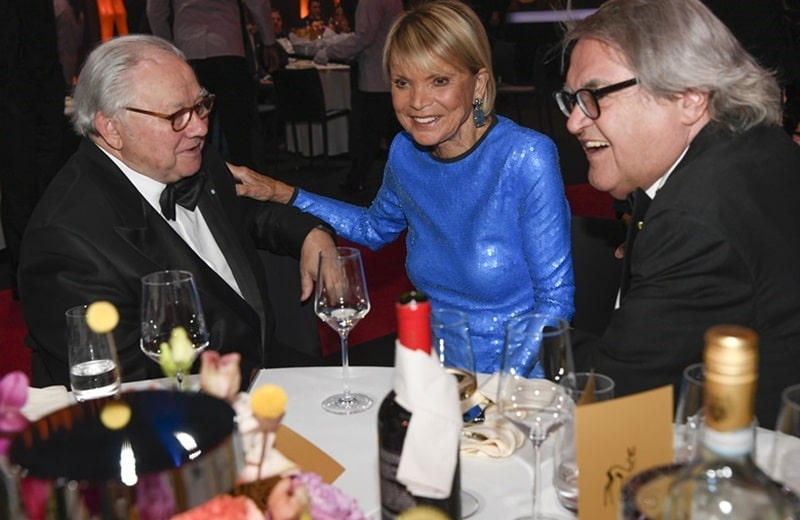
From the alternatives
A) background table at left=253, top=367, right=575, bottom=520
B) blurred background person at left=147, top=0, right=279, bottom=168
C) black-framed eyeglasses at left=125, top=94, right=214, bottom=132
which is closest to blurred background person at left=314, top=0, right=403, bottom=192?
blurred background person at left=147, top=0, right=279, bottom=168

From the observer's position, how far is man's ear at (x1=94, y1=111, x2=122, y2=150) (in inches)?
94.9

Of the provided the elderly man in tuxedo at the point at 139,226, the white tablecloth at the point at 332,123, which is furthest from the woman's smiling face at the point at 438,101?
the white tablecloth at the point at 332,123

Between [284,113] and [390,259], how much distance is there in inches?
124

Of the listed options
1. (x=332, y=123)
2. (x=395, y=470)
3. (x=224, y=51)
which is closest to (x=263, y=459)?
(x=395, y=470)

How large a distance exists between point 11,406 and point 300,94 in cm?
768

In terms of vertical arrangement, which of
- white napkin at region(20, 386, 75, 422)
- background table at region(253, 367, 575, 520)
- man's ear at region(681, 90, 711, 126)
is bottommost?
background table at region(253, 367, 575, 520)

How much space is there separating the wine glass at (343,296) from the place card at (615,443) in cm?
68

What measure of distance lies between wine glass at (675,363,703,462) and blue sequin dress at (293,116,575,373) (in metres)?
1.24

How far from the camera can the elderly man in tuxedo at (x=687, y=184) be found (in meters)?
1.70

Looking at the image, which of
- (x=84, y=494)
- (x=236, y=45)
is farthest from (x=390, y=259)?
(x=84, y=494)

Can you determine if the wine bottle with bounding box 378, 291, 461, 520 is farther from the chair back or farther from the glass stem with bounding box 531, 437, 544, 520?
the chair back

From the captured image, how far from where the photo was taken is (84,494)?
2.50 ft

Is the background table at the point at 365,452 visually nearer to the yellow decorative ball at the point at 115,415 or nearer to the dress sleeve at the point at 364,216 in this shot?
the yellow decorative ball at the point at 115,415

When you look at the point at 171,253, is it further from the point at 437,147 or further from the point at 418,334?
the point at 418,334
